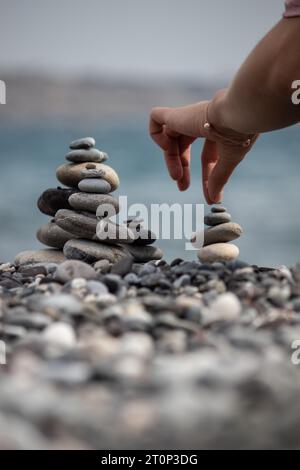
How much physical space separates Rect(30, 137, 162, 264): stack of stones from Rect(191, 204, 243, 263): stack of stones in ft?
0.82

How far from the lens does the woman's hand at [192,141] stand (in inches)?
105

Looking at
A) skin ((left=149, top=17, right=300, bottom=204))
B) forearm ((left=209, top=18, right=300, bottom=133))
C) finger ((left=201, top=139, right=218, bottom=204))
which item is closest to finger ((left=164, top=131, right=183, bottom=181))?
skin ((left=149, top=17, right=300, bottom=204))

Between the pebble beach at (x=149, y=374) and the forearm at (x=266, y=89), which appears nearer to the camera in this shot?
the pebble beach at (x=149, y=374)

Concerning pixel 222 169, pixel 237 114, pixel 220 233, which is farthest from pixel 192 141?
pixel 237 114

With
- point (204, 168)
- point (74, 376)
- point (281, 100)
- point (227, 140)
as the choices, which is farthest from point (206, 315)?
point (204, 168)

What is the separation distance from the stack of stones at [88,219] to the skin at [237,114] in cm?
32

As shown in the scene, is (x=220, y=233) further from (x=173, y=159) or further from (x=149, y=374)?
(x=149, y=374)

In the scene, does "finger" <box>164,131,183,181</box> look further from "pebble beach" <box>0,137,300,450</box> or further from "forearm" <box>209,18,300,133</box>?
"pebble beach" <box>0,137,300,450</box>

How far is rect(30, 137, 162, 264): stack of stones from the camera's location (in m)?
2.95

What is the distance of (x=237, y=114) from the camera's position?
2379mm

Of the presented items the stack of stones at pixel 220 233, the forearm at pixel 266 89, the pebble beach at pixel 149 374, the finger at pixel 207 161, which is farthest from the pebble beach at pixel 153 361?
the finger at pixel 207 161

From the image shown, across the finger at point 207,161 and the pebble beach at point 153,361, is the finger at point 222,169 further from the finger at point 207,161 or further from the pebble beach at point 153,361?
the pebble beach at point 153,361

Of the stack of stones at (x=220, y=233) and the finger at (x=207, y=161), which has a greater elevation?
the finger at (x=207, y=161)

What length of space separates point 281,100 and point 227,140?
1.52ft
